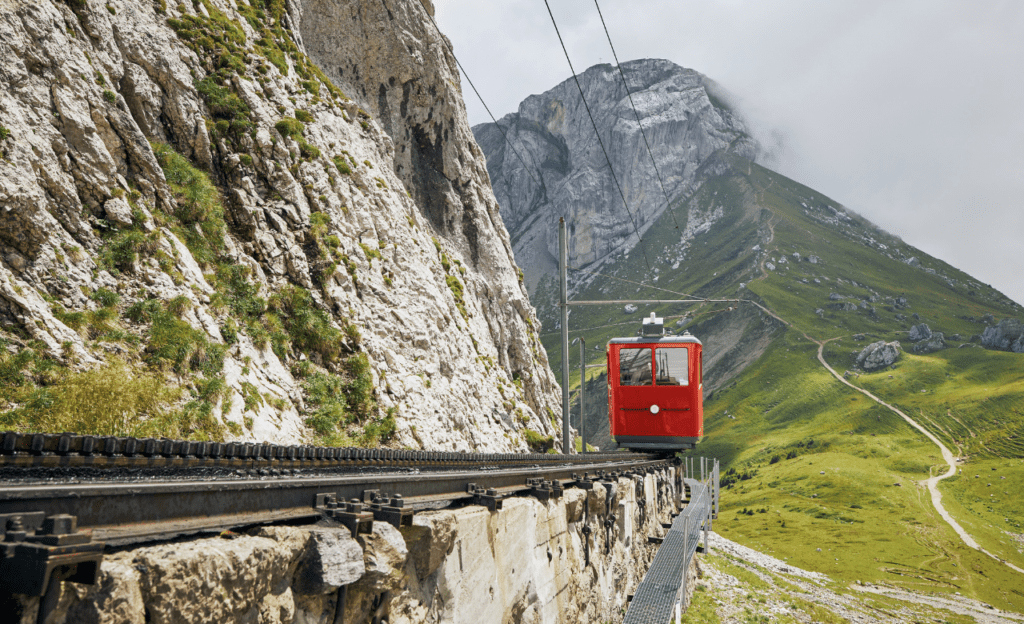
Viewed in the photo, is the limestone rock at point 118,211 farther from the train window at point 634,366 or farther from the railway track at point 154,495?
the train window at point 634,366

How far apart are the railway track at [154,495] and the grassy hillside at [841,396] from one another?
49.4 ft

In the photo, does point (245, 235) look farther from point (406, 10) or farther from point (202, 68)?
point (406, 10)

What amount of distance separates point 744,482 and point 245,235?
Answer: 90.2 meters

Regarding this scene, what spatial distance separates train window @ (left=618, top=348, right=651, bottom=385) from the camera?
2062 centimetres

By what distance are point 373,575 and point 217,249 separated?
1549cm

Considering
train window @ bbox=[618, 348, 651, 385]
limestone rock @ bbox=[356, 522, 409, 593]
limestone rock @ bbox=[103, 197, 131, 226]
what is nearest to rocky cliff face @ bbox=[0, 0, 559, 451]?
limestone rock @ bbox=[103, 197, 131, 226]

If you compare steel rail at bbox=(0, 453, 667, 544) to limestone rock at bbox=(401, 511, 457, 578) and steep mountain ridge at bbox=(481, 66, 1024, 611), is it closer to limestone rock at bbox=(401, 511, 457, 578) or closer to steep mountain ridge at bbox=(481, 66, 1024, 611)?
limestone rock at bbox=(401, 511, 457, 578)

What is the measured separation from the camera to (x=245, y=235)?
18031mm

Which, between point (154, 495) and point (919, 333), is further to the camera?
point (919, 333)

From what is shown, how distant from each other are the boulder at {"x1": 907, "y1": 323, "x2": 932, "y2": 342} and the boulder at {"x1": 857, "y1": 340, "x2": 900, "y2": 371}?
1169 centimetres

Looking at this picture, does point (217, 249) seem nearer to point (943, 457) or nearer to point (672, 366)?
point (672, 366)

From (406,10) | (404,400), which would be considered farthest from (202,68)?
(406,10)

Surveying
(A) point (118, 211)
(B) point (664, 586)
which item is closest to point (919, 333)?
(B) point (664, 586)

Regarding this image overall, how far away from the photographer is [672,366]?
804 inches
